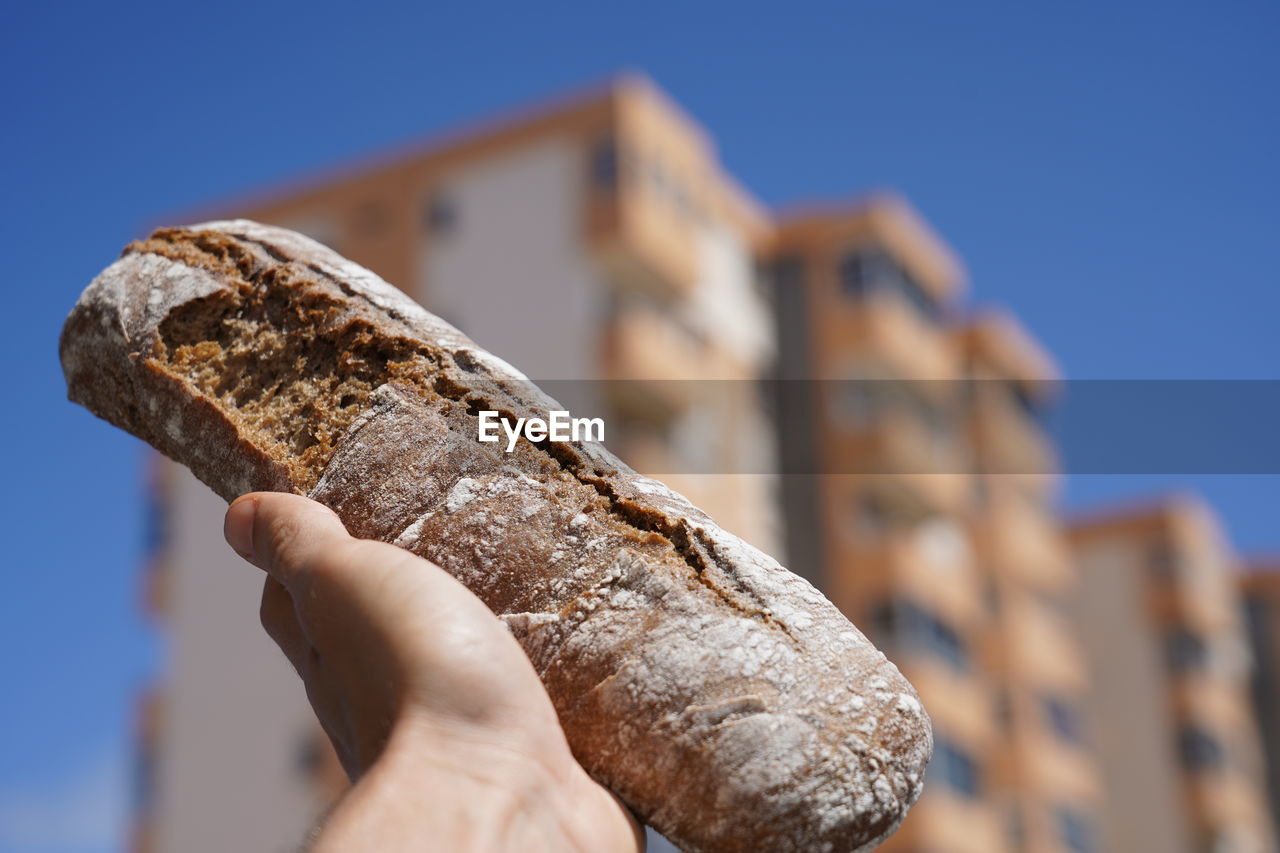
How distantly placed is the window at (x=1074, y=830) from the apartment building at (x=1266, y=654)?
15194 millimetres

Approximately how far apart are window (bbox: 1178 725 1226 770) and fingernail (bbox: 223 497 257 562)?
1719 inches

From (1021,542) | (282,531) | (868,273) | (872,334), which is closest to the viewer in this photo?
(282,531)

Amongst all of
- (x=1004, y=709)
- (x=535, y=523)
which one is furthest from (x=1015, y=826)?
(x=535, y=523)

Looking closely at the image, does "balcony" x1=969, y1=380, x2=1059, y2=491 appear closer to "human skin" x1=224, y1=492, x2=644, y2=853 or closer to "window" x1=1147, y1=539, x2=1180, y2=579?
"window" x1=1147, y1=539, x2=1180, y2=579

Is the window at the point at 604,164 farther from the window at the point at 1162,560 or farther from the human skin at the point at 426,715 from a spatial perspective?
the window at the point at 1162,560

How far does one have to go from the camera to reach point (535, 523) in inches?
109

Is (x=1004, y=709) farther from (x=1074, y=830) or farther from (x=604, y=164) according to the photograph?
(x=604, y=164)

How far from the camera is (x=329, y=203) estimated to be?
29.4m

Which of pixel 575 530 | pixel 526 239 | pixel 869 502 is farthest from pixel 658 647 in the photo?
pixel 869 502

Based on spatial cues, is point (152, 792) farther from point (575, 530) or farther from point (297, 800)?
point (575, 530)

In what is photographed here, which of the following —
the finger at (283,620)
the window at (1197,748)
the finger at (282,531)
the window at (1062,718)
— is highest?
the finger at (282,531)

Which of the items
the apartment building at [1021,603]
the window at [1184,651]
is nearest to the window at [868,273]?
the apartment building at [1021,603]

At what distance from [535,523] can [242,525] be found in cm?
54

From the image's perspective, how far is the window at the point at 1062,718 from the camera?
3603cm
